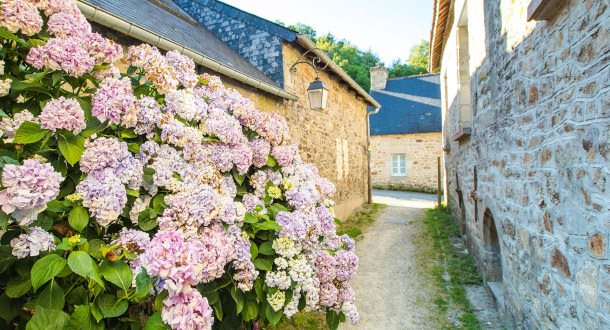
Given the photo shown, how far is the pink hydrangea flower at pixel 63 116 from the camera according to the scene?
1.43 m

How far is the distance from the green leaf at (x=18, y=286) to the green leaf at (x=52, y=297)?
0.07 metres

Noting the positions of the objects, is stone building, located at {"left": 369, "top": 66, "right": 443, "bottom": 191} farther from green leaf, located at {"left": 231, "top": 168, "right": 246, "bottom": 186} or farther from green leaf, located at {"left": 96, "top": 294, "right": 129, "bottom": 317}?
green leaf, located at {"left": 96, "top": 294, "right": 129, "bottom": 317}

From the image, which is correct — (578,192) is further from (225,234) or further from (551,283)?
(225,234)

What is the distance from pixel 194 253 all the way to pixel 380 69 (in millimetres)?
22597

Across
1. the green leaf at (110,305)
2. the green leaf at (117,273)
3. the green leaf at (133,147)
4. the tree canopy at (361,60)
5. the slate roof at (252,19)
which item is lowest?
the green leaf at (110,305)

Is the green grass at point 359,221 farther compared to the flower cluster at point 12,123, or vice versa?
the green grass at point 359,221

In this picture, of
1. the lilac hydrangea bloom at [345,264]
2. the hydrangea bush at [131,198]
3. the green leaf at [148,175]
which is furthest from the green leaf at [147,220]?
the lilac hydrangea bloom at [345,264]

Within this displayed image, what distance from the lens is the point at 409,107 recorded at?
771 inches

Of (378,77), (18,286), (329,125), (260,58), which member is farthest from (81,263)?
(378,77)

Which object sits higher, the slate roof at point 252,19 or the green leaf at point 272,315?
the slate roof at point 252,19

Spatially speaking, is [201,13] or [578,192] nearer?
[578,192]

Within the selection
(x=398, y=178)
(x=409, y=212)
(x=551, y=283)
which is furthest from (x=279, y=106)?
(x=398, y=178)

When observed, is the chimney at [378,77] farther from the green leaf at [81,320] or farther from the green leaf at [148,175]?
the green leaf at [81,320]

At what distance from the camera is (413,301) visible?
4617 millimetres
